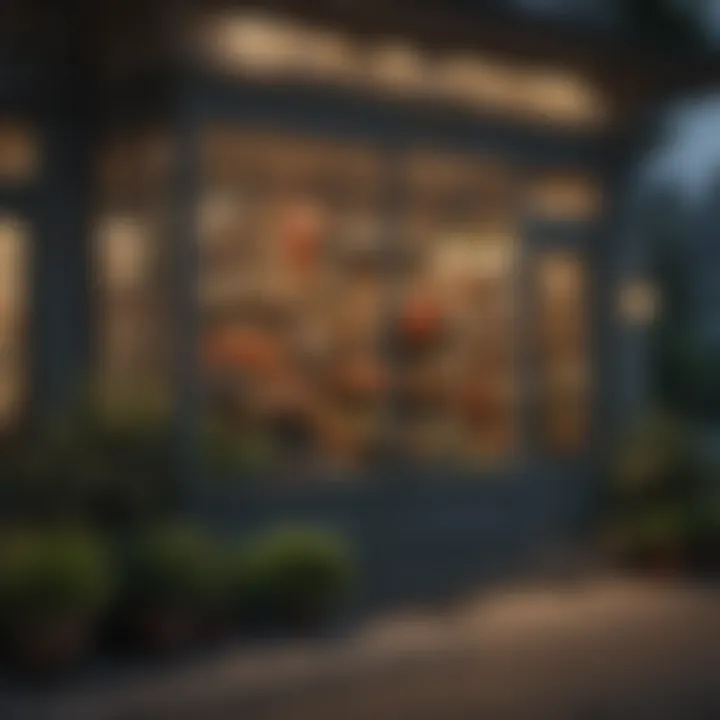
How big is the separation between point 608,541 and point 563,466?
758 mm

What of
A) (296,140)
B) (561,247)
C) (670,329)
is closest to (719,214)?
(670,329)

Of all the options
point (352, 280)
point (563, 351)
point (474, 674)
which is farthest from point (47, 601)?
point (563, 351)

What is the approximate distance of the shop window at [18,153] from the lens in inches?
486

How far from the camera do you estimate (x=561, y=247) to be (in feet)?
47.5

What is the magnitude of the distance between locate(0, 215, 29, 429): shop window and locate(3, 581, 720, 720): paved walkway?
10.6 ft

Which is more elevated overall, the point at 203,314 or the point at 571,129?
Result: the point at 571,129

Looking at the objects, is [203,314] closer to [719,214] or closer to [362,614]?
[362,614]

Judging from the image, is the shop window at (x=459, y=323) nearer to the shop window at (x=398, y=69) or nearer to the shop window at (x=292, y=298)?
the shop window at (x=292, y=298)

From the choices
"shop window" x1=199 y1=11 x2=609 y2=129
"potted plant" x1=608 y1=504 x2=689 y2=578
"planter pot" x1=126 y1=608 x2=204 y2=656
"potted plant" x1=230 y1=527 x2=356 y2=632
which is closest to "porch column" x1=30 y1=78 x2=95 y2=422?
"shop window" x1=199 y1=11 x2=609 y2=129

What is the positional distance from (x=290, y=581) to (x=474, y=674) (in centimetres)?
177

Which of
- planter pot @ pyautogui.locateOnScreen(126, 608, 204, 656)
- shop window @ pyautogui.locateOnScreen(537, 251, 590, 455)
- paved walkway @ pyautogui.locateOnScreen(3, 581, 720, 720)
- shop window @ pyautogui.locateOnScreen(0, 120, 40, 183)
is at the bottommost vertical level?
paved walkway @ pyautogui.locateOnScreen(3, 581, 720, 720)

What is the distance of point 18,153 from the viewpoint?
489 inches

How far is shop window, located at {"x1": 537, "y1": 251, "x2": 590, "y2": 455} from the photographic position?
47.3ft

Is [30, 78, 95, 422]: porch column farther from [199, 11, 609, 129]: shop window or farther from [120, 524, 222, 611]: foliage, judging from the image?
[120, 524, 222, 611]: foliage
